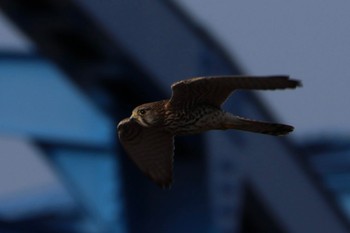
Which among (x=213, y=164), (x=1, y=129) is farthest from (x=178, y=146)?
(x=1, y=129)

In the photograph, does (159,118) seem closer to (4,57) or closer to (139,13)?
(139,13)

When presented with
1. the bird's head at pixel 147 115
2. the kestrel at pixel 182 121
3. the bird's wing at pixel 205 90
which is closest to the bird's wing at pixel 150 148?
the kestrel at pixel 182 121

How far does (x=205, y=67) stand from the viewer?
11.5m

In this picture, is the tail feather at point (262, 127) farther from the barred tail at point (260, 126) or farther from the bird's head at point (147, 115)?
the bird's head at point (147, 115)

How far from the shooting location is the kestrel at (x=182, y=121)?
6961mm

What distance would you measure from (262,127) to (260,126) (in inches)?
0.5

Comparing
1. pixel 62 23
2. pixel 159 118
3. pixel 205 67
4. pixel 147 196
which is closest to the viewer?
pixel 159 118

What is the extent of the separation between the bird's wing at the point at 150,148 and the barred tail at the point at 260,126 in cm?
64

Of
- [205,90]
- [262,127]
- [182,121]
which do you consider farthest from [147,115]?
[262,127]

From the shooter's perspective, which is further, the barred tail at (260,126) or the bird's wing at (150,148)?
the bird's wing at (150,148)

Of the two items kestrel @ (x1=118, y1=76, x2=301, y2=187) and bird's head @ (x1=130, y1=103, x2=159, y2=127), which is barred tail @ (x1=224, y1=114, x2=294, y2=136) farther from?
bird's head @ (x1=130, y1=103, x2=159, y2=127)

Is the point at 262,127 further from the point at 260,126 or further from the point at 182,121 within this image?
the point at 182,121

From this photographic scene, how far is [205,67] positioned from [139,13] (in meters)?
0.88

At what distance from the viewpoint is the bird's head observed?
739 cm
